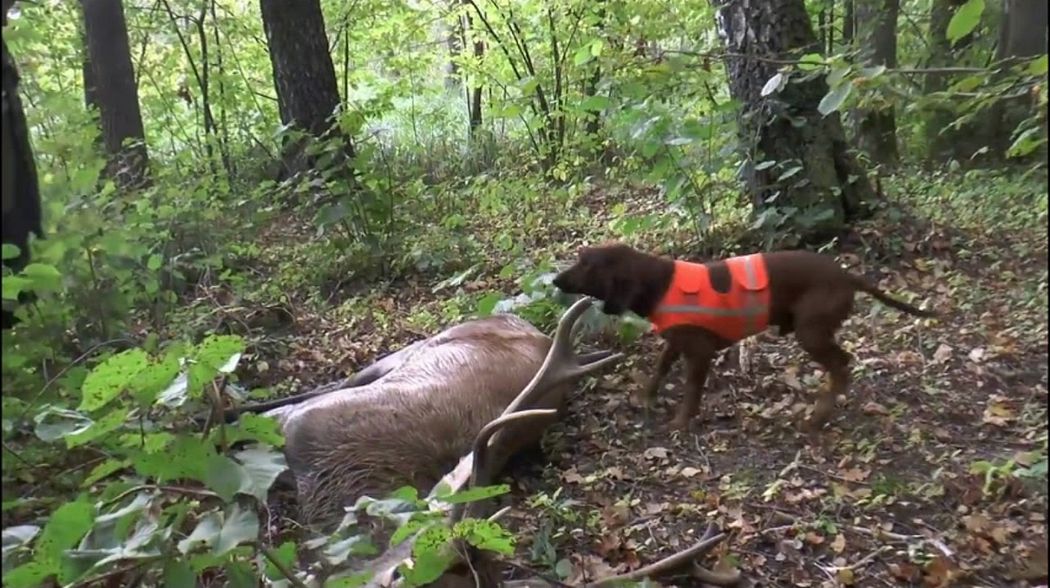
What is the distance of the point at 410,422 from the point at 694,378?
1.42 metres

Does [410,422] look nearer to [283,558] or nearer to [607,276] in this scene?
[607,276]

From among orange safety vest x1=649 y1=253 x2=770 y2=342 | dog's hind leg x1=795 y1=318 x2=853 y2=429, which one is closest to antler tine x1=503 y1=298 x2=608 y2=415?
orange safety vest x1=649 y1=253 x2=770 y2=342

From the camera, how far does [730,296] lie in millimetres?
4285

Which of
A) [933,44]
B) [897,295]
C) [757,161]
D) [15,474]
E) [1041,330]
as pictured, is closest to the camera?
[1041,330]

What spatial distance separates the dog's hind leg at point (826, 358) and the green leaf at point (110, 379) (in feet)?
9.55

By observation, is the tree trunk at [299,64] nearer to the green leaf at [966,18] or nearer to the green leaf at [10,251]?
the green leaf at [966,18]

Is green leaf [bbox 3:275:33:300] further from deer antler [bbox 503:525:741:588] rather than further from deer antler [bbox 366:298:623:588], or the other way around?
deer antler [bbox 503:525:741:588]

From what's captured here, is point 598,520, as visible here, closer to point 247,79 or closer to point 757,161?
point 757,161

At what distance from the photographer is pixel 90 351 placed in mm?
3842

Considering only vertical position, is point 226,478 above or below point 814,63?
below

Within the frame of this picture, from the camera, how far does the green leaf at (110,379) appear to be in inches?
98.5

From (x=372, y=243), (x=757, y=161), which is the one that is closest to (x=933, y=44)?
(x=757, y=161)

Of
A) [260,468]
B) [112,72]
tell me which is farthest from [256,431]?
[112,72]

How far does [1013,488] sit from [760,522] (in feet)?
3.29
